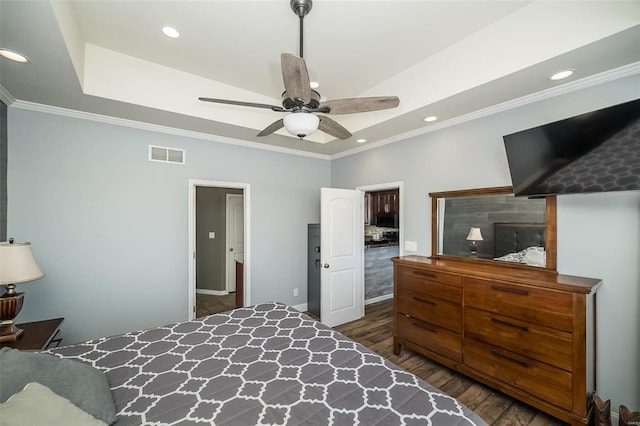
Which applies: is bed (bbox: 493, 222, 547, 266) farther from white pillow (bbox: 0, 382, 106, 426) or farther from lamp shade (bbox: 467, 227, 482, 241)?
white pillow (bbox: 0, 382, 106, 426)

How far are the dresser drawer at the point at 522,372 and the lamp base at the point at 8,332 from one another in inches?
139

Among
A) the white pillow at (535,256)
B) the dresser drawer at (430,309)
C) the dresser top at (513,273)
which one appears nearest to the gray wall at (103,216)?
the dresser drawer at (430,309)

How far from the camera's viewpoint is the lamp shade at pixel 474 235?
8.86ft

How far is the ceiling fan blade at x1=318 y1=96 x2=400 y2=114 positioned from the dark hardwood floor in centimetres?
245

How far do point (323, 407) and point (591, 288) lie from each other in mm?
1915

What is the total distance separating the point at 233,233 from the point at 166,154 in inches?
89.6

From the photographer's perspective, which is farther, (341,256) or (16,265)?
(341,256)

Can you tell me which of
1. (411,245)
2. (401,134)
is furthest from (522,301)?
(401,134)

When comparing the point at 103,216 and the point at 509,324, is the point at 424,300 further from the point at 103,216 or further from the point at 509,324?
the point at 103,216

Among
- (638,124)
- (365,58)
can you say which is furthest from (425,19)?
(638,124)

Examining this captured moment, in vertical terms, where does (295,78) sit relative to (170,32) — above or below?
below

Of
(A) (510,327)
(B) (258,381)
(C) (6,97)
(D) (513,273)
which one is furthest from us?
(C) (6,97)

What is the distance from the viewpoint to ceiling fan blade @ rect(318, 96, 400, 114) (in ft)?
5.80

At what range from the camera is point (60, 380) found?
1162 millimetres
